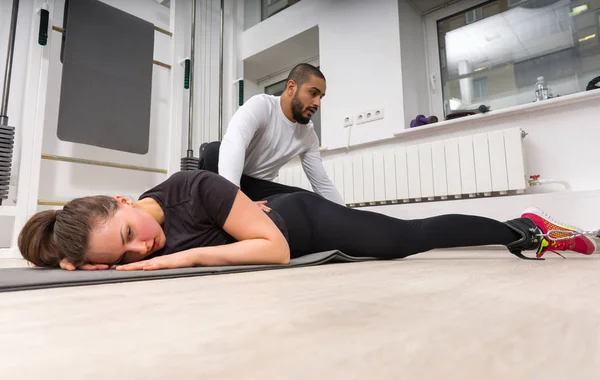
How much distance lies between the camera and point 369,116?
2990 mm

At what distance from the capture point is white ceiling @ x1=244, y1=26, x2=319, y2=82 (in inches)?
141

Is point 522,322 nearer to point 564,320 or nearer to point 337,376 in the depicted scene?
point 564,320

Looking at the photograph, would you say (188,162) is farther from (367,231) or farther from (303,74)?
(367,231)

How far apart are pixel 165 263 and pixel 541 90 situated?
2506 millimetres

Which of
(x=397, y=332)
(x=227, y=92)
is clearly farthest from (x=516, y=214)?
(x=227, y=92)

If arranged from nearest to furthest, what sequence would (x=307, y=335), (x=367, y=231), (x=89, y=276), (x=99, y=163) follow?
(x=307, y=335), (x=89, y=276), (x=367, y=231), (x=99, y=163)

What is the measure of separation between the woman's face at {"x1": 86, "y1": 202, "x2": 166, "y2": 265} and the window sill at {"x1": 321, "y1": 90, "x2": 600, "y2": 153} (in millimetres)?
2128

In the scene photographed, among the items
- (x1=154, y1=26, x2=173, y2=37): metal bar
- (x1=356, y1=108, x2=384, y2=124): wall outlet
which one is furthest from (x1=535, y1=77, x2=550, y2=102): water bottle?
(x1=154, y1=26, x2=173, y2=37): metal bar

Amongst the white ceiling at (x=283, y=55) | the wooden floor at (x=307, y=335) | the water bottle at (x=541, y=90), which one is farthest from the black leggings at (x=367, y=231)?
the white ceiling at (x=283, y=55)

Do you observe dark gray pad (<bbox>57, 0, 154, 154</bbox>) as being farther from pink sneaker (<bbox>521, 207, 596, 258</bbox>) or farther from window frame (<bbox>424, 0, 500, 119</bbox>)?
pink sneaker (<bbox>521, 207, 596, 258</bbox>)

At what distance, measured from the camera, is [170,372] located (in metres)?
0.22

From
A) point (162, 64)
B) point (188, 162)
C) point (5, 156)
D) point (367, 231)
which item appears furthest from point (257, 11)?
point (367, 231)

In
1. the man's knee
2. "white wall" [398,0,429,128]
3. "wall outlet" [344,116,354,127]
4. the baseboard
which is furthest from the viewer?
"wall outlet" [344,116,354,127]

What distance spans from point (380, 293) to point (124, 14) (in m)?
3.12
